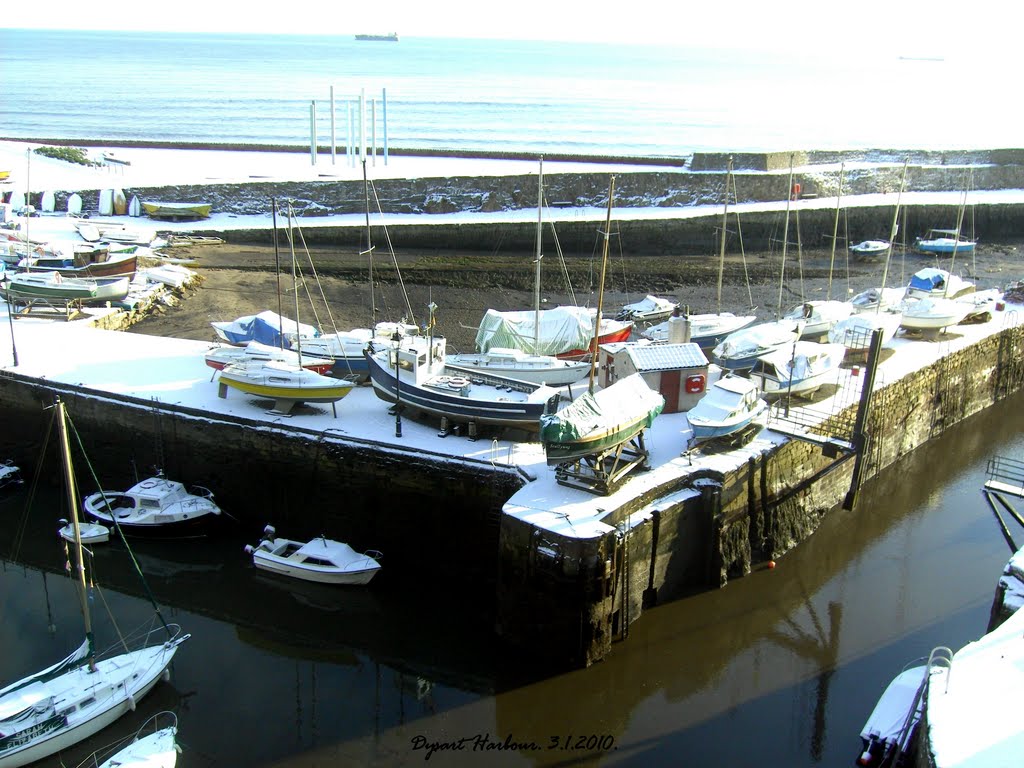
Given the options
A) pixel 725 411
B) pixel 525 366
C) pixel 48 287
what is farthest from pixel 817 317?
pixel 48 287

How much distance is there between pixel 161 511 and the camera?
58.9 feet

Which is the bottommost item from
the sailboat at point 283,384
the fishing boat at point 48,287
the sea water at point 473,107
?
the sailboat at point 283,384

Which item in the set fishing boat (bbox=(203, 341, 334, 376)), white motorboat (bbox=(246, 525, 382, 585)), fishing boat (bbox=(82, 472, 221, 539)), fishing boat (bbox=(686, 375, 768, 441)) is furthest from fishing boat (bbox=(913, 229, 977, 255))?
fishing boat (bbox=(82, 472, 221, 539))

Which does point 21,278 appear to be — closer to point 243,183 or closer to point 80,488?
point 80,488

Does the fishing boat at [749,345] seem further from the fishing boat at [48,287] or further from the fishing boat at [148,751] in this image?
the fishing boat at [48,287]

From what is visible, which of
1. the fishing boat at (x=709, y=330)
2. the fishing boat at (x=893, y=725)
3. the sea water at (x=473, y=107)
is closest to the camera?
the fishing boat at (x=893, y=725)

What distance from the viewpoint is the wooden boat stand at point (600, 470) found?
15.5 meters

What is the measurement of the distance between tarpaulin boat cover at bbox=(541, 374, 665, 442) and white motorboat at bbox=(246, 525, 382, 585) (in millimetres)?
4269

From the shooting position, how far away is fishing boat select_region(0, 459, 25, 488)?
19.7 metres

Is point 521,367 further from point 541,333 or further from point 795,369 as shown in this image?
point 795,369

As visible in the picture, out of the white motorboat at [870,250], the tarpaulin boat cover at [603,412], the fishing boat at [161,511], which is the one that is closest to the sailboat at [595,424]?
the tarpaulin boat cover at [603,412]

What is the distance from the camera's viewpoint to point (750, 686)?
48.8 feet

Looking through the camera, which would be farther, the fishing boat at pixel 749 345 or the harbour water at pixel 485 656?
the fishing boat at pixel 749 345

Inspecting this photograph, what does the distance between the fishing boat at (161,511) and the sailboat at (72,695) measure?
3.80 m
